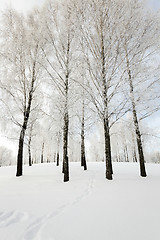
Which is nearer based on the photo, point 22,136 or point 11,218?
point 11,218

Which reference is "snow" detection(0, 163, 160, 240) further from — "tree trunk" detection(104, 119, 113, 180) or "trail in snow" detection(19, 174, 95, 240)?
"tree trunk" detection(104, 119, 113, 180)

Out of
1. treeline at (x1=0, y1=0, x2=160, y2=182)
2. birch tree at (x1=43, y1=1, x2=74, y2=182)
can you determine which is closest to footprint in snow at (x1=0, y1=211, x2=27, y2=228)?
treeline at (x1=0, y1=0, x2=160, y2=182)

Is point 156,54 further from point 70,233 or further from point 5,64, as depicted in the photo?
A: point 5,64

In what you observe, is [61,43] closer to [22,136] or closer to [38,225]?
[22,136]

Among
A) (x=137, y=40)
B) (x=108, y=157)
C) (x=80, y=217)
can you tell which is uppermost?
(x=137, y=40)

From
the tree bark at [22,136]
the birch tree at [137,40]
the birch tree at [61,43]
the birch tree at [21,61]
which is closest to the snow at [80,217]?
the birch tree at [61,43]

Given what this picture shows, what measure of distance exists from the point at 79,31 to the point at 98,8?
4.74 feet

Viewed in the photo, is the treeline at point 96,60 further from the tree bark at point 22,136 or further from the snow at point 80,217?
the snow at point 80,217

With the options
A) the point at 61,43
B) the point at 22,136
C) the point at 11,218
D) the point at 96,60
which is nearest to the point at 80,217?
the point at 11,218

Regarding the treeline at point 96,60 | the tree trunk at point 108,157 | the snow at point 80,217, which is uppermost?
the treeline at point 96,60

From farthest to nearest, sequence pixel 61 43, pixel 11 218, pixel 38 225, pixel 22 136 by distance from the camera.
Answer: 1. pixel 22 136
2. pixel 61 43
3. pixel 11 218
4. pixel 38 225

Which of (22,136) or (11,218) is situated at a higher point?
(22,136)

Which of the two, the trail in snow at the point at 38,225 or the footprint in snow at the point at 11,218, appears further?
the footprint in snow at the point at 11,218

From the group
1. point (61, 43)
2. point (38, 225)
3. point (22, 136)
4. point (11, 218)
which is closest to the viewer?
point (38, 225)
